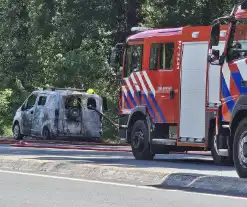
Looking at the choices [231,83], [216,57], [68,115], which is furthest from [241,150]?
[68,115]

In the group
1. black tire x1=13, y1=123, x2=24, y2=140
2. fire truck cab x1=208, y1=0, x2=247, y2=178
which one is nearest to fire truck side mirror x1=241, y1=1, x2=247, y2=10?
fire truck cab x1=208, y1=0, x2=247, y2=178

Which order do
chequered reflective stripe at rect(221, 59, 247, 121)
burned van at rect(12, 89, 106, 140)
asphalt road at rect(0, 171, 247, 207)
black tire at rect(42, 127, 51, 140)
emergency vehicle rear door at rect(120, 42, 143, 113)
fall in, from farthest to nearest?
black tire at rect(42, 127, 51, 140), burned van at rect(12, 89, 106, 140), emergency vehicle rear door at rect(120, 42, 143, 113), chequered reflective stripe at rect(221, 59, 247, 121), asphalt road at rect(0, 171, 247, 207)

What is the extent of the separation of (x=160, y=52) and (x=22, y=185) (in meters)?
6.71

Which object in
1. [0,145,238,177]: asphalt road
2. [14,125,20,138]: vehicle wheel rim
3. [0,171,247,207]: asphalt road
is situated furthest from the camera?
[14,125,20,138]: vehicle wheel rim

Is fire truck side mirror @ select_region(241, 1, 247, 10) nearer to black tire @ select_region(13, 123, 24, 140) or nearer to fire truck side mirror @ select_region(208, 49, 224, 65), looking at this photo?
fire truck side mirror @ select_region(208, 49, 224, 65)

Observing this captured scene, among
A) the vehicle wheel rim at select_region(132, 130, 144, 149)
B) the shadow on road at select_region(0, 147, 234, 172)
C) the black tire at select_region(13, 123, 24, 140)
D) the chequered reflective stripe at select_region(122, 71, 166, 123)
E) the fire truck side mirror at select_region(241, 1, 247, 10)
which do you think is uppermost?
the fire truck side mirror at select_region(241, 1, 247, 10)

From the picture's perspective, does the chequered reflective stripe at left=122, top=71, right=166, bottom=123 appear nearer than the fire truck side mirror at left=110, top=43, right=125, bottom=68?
Yes

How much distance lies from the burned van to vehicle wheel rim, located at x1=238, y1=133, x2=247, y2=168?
53.6 feet

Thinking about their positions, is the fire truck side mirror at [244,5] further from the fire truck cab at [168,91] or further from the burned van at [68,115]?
the burned van at [68,115]

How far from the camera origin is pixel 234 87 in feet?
46.3

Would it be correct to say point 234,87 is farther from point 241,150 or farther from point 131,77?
point 131,77

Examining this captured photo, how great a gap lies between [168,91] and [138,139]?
1.54 m

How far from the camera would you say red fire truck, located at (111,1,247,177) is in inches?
562

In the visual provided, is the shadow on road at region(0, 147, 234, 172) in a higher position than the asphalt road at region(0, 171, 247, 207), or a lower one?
lower
